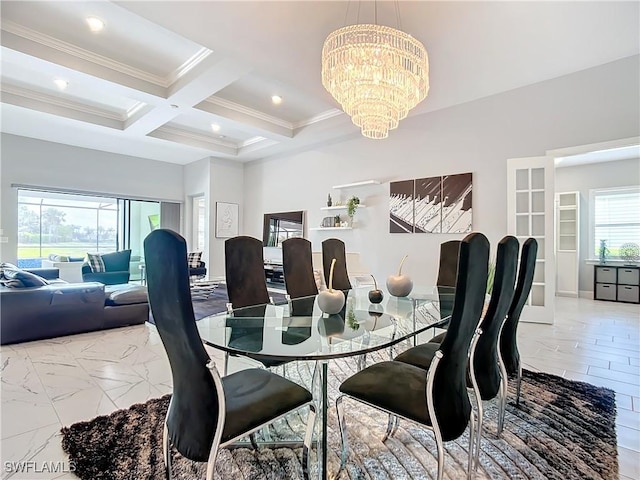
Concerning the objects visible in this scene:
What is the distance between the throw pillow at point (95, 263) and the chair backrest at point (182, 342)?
659 centimetres

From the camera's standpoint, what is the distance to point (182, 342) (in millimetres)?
1181

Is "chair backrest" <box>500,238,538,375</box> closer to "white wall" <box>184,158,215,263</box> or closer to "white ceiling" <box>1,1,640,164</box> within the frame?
"white ceiling" <box>1,1,640,164</box>

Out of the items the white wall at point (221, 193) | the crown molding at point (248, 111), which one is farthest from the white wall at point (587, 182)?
the white wall at point (221, 193)

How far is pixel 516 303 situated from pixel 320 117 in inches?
190

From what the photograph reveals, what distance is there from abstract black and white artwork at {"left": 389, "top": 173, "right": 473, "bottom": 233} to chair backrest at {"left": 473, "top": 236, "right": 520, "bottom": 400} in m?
3.32

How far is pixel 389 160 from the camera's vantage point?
571cm

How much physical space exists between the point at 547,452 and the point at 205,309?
15.2 ft

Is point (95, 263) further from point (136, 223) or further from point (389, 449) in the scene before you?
point (389, 449)

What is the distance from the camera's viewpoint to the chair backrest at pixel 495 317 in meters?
1.56

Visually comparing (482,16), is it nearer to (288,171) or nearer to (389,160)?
(389,160)

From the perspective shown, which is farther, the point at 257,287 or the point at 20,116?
the point at 20,116

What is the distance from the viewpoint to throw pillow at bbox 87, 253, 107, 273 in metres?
6.61

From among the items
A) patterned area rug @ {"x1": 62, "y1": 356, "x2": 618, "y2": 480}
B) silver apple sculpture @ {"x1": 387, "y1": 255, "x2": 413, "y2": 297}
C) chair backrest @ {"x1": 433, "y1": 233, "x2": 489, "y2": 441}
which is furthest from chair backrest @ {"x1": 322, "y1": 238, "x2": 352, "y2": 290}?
chair backrest @ {"x1": 433, "y1": 233, "x2": 489, "y2": 441}

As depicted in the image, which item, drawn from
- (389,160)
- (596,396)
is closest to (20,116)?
(389,160)
